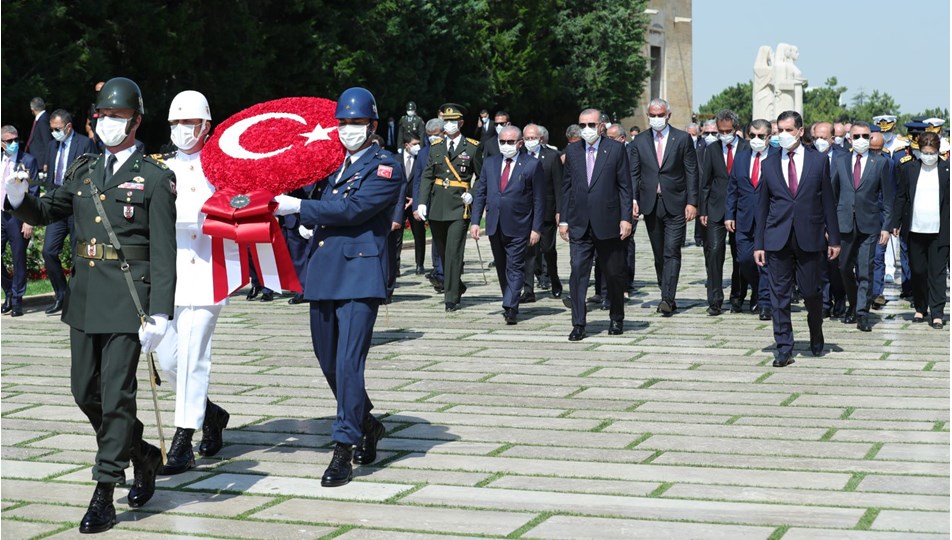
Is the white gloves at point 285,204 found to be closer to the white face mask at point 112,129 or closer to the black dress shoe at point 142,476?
the white face mask at point 112,129

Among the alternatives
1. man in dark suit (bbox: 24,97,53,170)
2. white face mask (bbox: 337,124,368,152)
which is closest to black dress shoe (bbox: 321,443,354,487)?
white face mask (bbox: 337,124,368,152)

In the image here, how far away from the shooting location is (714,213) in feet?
45.2

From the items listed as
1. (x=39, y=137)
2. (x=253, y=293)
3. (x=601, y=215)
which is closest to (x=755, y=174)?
(x=601, y=215)

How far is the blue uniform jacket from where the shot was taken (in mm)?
6781

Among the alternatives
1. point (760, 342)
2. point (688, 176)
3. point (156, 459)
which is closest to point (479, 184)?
point (688, 176)

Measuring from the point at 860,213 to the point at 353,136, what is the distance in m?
7.14

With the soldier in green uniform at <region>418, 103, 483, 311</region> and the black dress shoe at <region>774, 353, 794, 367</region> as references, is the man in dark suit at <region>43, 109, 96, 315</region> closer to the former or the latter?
the soldier in green uniform at <region>418, 103, 483, 311</region>

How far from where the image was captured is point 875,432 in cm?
771


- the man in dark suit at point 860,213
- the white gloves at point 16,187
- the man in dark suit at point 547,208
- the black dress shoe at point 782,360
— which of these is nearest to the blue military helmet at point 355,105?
the white gloves at point 16,187

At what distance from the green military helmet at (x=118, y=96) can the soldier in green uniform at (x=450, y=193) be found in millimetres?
7454

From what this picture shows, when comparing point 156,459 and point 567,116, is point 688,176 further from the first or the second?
point 567,116

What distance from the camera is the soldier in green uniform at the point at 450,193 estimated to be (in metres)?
13.9

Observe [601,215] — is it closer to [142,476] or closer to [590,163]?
[590,163]

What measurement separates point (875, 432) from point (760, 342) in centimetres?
376
